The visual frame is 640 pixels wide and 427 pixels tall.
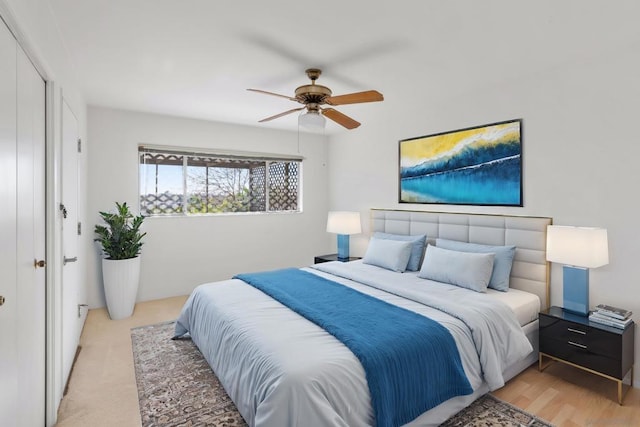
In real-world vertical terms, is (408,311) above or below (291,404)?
above

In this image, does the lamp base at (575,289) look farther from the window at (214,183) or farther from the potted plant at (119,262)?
the potted plant at (119,262)

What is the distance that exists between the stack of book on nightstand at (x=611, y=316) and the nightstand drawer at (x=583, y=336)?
0.11m

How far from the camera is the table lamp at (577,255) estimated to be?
2.47 meters

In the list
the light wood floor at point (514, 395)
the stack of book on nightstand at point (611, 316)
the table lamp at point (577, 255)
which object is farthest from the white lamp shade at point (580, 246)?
the light wood floor at point (514, 395)

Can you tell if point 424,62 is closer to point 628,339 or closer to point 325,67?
point 325,67

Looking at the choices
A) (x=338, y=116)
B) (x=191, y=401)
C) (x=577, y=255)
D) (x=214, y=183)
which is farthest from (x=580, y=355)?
(x=214, y=183)

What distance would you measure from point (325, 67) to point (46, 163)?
6.65ft

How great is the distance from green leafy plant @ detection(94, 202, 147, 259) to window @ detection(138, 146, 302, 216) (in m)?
0.52

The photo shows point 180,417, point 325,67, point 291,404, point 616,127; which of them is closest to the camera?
point 291,404

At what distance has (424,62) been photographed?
2738mm

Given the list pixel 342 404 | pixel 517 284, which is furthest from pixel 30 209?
pixel 517 284

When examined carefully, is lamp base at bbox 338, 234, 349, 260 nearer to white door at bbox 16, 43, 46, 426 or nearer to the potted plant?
the potted plant

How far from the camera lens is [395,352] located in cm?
188

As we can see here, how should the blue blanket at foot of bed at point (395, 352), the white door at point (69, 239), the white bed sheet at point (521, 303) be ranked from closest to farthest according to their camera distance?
1. the blue blanket at foot of bed at point (395, 352)
2. the white door at point (69, 239)
3. the white bed sheet at point (521, 303)
